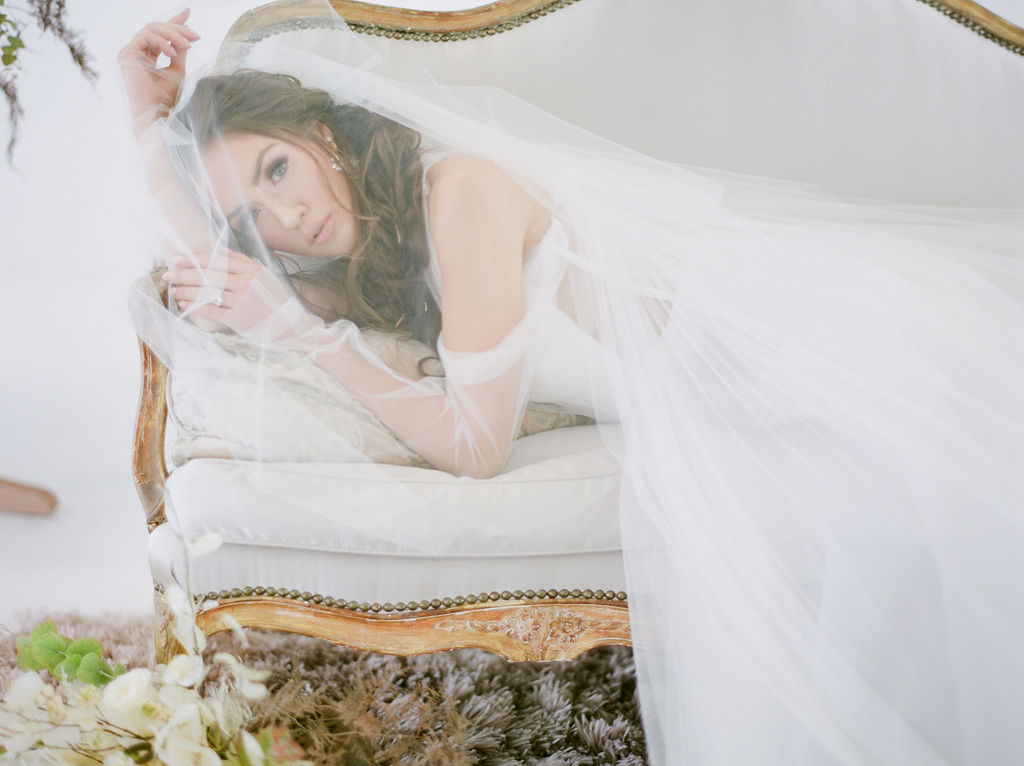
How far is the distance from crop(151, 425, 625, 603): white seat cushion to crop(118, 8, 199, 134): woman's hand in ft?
1.84

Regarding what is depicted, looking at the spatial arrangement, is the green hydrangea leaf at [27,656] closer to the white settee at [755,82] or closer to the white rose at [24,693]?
the white rose at [24,693]

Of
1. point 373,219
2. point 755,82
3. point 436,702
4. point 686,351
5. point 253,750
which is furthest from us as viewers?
point 755,82

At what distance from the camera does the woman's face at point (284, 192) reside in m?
1.23

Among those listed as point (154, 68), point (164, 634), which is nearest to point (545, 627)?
point (164, 634)

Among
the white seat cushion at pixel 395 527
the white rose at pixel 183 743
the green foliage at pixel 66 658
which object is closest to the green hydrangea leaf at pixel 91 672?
the green foliage at pixel 66 658

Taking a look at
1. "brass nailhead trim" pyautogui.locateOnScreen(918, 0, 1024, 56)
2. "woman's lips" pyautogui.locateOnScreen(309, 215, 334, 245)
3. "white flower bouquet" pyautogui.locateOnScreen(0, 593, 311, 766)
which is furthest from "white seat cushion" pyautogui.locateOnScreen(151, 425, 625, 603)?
"brass nailhead trim" pyautogui.locateOnScreen(918, 0, 1024, 56)

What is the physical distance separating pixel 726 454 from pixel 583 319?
32 centimetres

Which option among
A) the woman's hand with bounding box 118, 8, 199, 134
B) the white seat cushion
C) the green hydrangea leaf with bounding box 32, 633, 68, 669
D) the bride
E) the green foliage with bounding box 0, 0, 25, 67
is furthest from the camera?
the green foliage with bounding box 0, 0, 25, 67

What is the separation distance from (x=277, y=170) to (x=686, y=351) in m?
0.67

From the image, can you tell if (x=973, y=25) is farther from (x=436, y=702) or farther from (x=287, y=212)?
(x=436, y=702)

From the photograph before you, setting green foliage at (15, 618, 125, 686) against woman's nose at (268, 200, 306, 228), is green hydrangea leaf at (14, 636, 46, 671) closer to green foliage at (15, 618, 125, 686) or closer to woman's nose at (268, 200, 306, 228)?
green foliage at (15, 618, 125, 686)

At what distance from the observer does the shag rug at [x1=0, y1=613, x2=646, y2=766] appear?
1.39 meters

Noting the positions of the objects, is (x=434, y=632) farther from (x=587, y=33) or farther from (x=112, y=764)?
(x=587, y=33)

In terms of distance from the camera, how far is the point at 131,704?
732 millimetres
